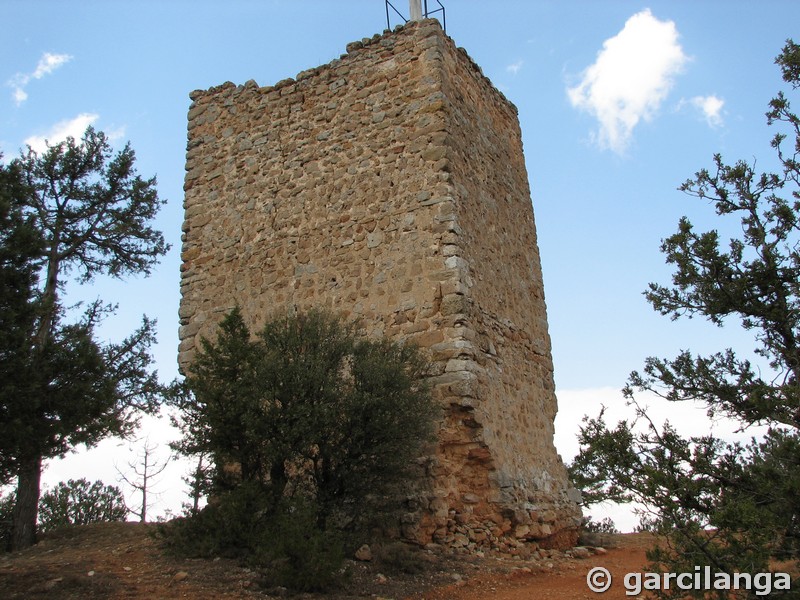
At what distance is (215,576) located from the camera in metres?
5.80

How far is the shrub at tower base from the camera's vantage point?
6371 millimetres

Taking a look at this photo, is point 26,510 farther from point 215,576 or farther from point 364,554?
point 364,554

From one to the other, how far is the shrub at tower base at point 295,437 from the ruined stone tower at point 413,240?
1021 millimetres

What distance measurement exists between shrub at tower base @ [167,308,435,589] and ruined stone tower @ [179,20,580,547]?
102 centimetres

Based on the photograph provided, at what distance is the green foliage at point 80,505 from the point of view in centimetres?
1162

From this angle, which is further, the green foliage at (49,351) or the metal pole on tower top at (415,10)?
the metal pole on tower top at (415,10)

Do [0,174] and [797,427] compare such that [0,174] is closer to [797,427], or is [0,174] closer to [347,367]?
[347,367]

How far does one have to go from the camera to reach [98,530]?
869 centimetres

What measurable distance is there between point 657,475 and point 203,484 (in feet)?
12.9

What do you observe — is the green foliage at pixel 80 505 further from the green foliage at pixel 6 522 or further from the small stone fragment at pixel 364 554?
the small stone fragment at pixel 364 554

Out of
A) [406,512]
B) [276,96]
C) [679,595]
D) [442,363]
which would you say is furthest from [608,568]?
[276,96]

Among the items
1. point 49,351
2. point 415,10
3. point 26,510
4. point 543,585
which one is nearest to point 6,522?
point 26,510

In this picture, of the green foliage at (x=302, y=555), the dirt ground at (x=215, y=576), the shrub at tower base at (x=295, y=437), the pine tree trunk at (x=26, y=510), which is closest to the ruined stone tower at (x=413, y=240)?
the dirt ground at (x=215, y=576)

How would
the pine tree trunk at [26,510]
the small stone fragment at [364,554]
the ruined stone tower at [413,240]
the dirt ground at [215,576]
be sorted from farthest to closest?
the pine tree trunk at [26,510]
the ruined stone tower at [413,240]
the small stone fragment at [364,554]
the dirt ground at [215,576]
